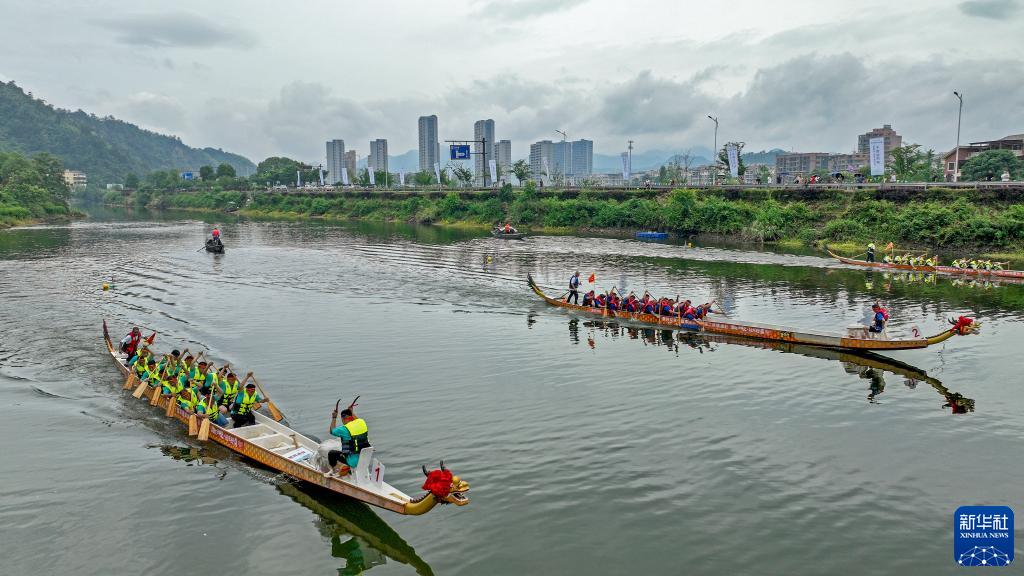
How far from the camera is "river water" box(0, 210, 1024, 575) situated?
46.6 feet

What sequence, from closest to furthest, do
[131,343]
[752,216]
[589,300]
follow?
[131,343]
[589,300]
[752,216]

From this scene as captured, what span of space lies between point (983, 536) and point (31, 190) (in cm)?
13335

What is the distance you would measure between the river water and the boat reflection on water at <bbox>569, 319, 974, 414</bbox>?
7.5 inches

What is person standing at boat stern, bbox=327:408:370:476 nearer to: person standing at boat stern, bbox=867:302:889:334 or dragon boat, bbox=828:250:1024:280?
person standing at boat stern, bbox=867:302:889:334

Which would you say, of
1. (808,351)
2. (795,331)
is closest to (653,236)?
(795,331)

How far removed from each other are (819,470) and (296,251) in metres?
60.3

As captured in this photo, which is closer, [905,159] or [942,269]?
[942,269]

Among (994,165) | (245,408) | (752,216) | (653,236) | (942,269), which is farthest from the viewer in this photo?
(994,165)

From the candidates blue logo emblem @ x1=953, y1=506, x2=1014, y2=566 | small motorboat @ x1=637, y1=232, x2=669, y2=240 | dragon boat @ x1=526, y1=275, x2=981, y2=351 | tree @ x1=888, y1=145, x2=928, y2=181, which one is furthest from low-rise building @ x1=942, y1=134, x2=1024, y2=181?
blue logo emblem @ x1=953, y1=506, x2=1014, y2=566

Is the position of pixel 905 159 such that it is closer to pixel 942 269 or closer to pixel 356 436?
pixel 942 269

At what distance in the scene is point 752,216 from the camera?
3002 inches

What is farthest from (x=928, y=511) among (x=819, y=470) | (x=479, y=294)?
(x=479, y=294)

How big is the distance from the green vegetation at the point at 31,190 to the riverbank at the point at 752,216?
172 ft

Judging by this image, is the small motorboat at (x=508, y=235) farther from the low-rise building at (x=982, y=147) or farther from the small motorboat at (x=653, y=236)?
the low-rise building at (x=982, y=147)
